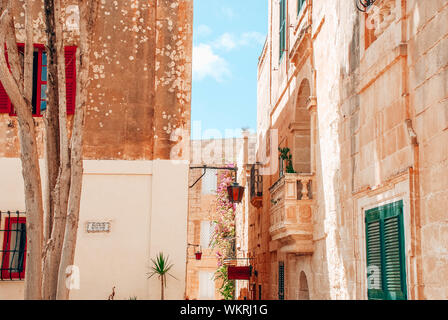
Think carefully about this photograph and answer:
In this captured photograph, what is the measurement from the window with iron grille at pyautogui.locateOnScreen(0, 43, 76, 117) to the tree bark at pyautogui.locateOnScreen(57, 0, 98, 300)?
3.47m

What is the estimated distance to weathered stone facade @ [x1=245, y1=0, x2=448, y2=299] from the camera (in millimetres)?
5809

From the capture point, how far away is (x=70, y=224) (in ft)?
21.8

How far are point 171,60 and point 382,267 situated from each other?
5.67m

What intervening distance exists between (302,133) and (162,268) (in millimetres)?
4390

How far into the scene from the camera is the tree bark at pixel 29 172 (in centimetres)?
630

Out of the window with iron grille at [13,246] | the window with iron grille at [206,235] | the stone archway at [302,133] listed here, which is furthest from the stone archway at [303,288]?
the window with iron grille at [206,235]

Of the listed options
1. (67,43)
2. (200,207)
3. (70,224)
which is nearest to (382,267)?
(70,224)

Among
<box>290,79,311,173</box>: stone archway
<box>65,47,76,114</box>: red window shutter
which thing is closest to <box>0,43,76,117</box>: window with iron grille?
<box>65,47,76,114</box>: red window shutter

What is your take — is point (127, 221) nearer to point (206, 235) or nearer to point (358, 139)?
point (358, 139)

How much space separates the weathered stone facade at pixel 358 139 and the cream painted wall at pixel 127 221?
209cm

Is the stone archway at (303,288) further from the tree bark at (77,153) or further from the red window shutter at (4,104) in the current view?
the red window shutter at (4,104)

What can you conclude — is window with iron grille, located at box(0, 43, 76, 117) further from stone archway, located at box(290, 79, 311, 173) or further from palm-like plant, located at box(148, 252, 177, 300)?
stone archway, located at box(290, 79, 311, 173)

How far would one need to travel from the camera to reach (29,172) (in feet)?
21.5
